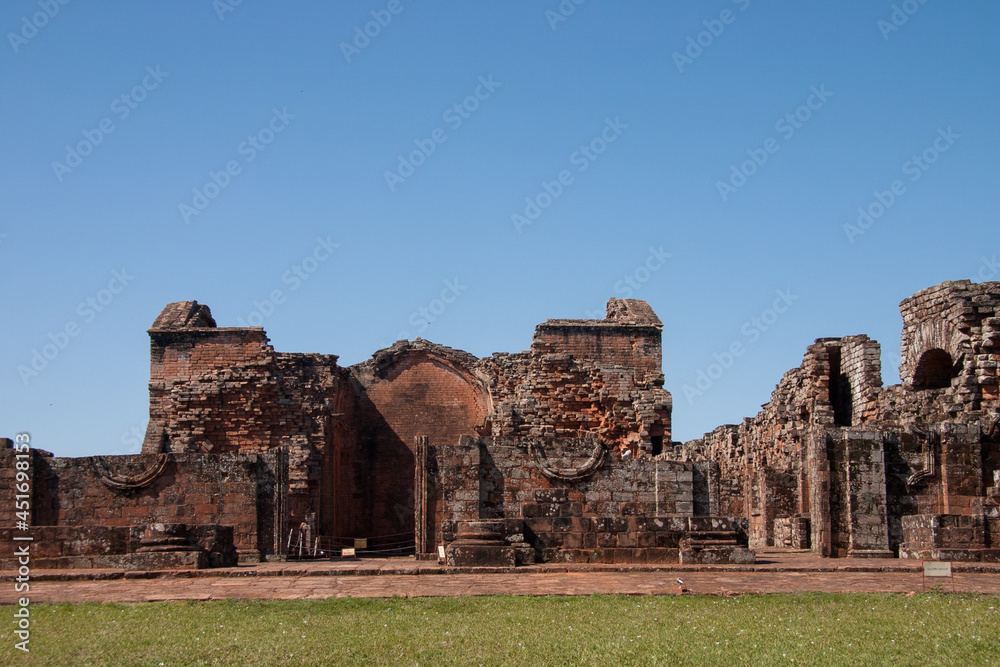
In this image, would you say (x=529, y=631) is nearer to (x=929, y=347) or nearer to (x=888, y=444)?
(x=888, y=444)

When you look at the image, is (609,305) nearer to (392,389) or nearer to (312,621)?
(392,389)

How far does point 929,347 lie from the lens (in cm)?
2070

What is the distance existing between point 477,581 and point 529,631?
12.1 feet

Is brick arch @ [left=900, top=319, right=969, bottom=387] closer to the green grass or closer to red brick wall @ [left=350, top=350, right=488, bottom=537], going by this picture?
the green grass

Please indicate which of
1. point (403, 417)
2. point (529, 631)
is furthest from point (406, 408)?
point (529, 631)

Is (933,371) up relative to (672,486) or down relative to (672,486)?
up

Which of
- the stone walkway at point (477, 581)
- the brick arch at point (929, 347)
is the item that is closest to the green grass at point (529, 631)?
the stone walkway at point (477, 581)

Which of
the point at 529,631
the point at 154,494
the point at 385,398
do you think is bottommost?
the point at 529,631

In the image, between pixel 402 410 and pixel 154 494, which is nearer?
pixel 154 494

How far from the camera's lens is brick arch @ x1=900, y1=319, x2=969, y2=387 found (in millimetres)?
19562

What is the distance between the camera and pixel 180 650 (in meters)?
9.28

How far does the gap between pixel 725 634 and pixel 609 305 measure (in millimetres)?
26472

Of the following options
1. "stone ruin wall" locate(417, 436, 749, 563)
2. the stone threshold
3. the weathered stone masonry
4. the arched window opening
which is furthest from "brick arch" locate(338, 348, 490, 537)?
the stone threshold

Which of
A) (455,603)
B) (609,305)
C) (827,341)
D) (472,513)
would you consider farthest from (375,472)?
(455,603)
